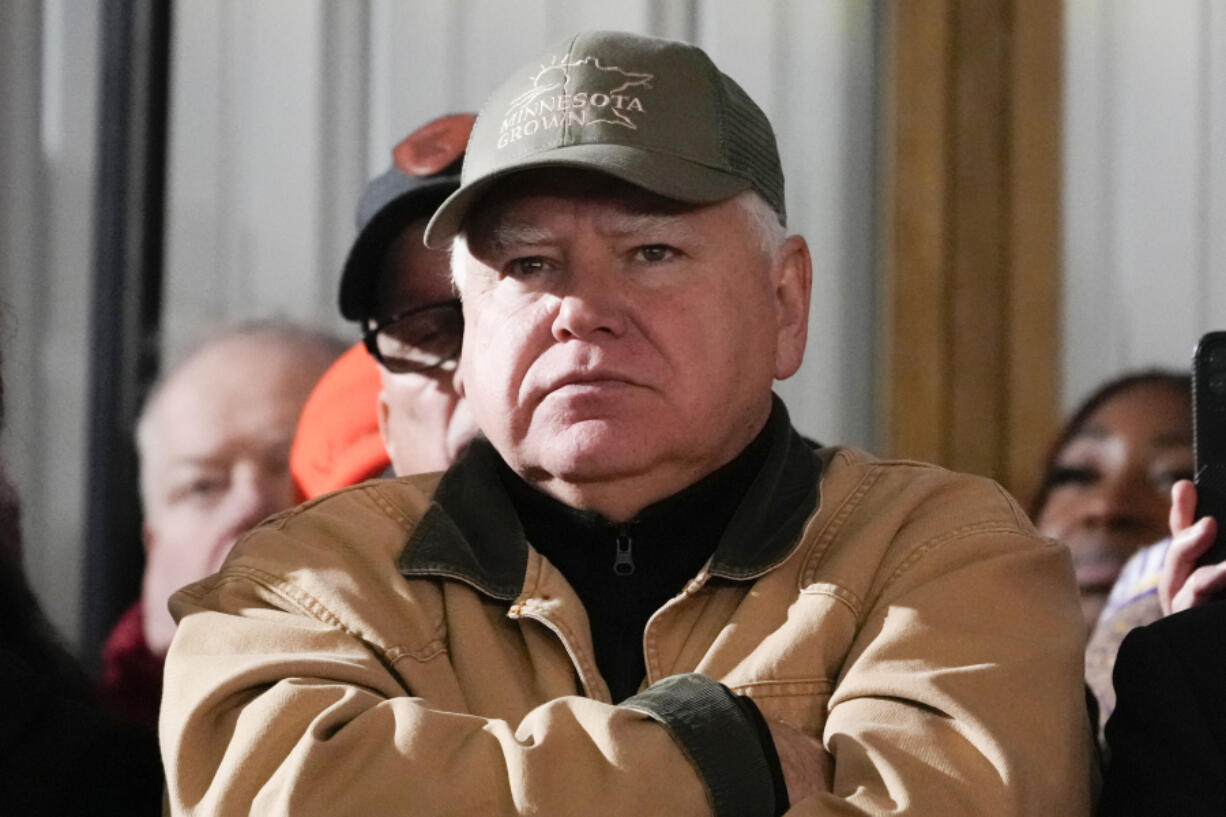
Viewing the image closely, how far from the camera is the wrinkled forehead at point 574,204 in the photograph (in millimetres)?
1193

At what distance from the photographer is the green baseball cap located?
117 cm

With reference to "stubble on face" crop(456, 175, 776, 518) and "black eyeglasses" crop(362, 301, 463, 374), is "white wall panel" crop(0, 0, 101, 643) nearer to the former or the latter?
"black eyeglasses" crop(362, 301, 463, 374)

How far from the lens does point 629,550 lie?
120 cm

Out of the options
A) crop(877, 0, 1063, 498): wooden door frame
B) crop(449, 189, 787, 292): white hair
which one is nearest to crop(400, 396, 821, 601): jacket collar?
crop(449, 189, 787, 292): white hair

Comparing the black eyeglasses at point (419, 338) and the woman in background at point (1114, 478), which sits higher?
the black eyeglasses at point (419, 338)

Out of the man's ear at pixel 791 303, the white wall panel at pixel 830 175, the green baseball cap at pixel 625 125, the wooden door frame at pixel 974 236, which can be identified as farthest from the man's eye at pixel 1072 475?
the green baseball cap at pixel 625 125

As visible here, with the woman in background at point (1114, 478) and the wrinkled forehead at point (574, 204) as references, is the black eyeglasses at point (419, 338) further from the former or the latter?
the woman in background at point (1114, 478)

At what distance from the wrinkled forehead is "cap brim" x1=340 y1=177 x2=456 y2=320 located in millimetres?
456

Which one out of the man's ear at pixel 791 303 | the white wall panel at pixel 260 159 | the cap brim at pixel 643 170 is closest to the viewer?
the cap brim at pixel 643 170

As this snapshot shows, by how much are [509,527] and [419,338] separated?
0.54 meters

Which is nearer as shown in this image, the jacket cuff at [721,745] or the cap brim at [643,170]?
the jacket cuff at [721,745]

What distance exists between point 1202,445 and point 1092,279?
179 centimetres

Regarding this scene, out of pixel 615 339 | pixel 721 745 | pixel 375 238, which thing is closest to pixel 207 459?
pixel 375 238

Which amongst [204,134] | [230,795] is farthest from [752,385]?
[204,134]
